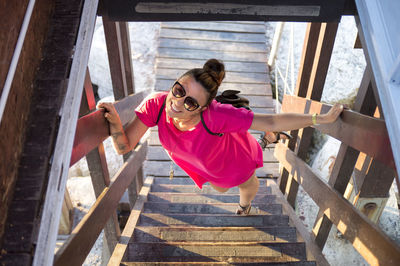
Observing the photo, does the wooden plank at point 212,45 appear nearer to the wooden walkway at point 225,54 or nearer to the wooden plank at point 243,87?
the wooden walkway at point 225,54

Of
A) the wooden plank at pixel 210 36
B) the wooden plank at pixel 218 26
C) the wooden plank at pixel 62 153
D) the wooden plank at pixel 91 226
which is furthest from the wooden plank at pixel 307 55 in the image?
the wooden plank at pixel 218 26

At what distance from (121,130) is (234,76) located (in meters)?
4.13

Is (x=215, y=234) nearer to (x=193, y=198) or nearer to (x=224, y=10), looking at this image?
(x=193, y=198)

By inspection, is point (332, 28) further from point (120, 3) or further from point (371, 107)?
Result: point (120, 3)

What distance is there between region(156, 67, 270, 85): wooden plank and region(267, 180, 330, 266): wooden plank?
2586 mm

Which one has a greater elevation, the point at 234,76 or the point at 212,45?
the point at 212,45

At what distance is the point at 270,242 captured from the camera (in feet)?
7.50

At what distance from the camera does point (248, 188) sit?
2.54 metres

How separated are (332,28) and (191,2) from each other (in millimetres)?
1046

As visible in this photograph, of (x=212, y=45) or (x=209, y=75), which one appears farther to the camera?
(x=212, y=45)

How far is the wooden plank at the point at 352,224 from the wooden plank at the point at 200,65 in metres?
3.36

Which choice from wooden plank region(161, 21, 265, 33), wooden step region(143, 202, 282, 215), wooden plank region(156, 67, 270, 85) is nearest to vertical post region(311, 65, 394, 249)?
wooden step region(143, 202, 282, 215)

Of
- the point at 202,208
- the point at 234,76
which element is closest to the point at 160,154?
the point at 202,208

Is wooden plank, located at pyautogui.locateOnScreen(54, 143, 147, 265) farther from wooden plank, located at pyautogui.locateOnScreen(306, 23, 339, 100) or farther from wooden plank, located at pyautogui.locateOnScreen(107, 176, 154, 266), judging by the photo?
wooden plank, located at pyautogui.locateOnScreen(306, 23, 339, 100)
